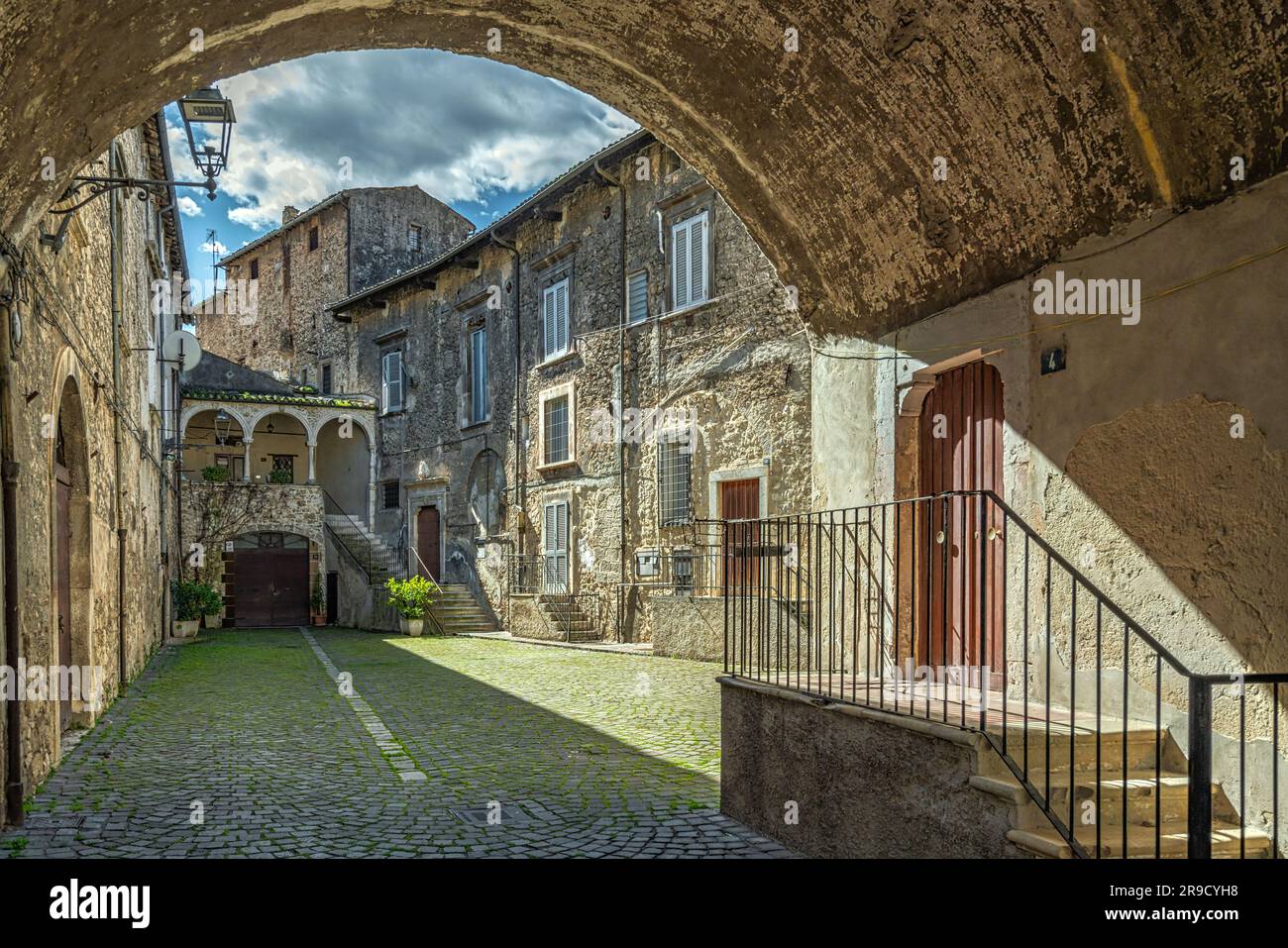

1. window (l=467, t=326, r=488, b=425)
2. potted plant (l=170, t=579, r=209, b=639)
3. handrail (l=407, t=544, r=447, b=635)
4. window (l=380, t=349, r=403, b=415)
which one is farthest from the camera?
window (l=380, t=349, r=403, b=415)

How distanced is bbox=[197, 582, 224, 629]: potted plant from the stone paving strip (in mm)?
7585

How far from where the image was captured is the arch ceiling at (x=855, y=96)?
15.7 ft

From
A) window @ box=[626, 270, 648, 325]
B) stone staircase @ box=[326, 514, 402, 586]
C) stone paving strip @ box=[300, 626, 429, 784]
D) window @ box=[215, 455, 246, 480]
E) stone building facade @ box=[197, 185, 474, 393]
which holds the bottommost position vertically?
stone paving strip @ box=[300, 626, 429, 784]

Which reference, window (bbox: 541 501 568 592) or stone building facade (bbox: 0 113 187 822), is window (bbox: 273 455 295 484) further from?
→ stone building facade (bbox: 0 113 187 822)

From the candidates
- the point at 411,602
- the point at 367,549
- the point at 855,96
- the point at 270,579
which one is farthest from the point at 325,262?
the point at 855,96

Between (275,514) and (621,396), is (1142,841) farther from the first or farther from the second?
(275,514)

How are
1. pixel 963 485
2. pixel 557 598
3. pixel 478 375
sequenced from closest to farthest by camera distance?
pixel 963 485, pixel 557 598, pixel 478 375

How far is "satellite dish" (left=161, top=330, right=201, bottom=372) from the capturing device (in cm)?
1770

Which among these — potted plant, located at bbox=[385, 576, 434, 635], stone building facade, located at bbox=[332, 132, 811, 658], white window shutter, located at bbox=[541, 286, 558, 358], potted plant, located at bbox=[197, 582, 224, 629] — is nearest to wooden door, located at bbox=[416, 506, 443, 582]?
stone building facade, located at bbox=[332, 132, 811, 658]

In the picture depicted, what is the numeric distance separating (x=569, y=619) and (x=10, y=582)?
1352cm

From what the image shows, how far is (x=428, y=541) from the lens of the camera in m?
25.6

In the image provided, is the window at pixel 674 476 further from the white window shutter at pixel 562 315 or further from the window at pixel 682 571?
the white window shutter at pixel 562 315

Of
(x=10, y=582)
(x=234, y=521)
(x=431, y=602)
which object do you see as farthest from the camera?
(x=234, y=521)
